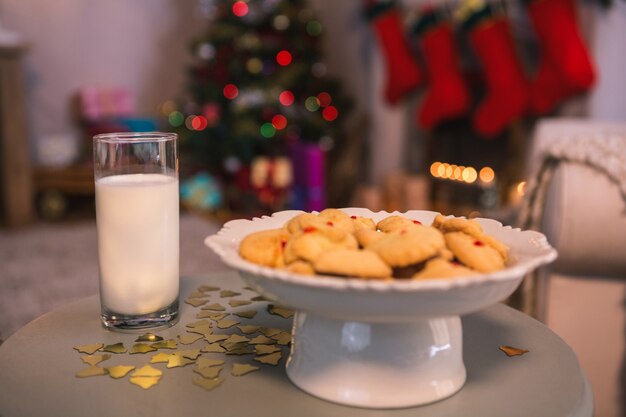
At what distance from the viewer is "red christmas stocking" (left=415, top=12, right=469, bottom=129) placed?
3275 mm

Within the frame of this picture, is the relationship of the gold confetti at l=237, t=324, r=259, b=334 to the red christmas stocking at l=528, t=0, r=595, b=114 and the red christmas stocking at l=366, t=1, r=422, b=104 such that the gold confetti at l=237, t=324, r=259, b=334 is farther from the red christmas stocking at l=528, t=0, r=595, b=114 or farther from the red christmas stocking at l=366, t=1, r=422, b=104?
the red christmas stocking at l=366, t=1, r=422, b=104

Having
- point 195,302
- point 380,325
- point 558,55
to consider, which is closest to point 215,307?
point 195,302

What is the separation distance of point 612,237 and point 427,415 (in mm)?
928

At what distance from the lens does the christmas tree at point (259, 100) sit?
3.54 m

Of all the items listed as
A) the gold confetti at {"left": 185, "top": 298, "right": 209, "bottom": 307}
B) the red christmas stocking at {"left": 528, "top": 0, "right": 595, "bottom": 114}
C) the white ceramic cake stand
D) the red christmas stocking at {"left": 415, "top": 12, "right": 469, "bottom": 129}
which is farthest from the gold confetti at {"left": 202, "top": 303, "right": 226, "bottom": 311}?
the red christmas stocking at {"left": 415, "top": 12, "right": 469, "bottom": 129}

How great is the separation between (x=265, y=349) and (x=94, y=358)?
20cm

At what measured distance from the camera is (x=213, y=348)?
876 millimetres

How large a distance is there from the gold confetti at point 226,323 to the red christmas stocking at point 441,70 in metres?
2.50

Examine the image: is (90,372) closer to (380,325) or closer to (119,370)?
(119,370)

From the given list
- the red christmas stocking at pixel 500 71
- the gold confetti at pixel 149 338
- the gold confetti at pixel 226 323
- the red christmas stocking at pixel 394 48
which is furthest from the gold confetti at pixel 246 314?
the red christmas stocking at pixel 394 48

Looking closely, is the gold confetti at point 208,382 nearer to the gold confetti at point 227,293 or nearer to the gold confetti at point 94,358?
the gold confetti at point 94,358

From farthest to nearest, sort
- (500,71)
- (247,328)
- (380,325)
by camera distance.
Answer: (500,71) → (247,328) → (380,325)

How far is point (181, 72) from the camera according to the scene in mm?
4309

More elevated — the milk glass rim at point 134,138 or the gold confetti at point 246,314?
the milk glass rim at point 134,138
